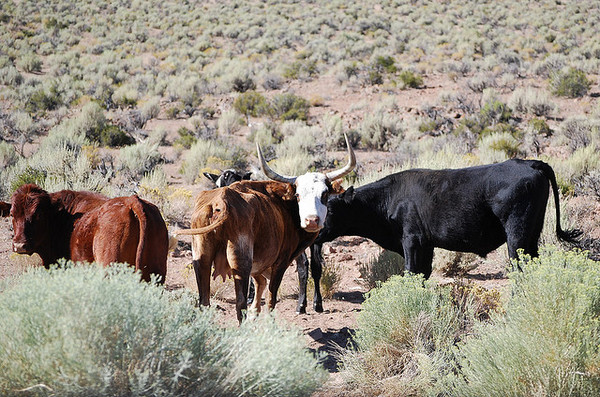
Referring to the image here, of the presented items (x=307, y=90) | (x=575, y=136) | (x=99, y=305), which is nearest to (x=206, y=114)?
(x=307, y=90)

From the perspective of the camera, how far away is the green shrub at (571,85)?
23078mm

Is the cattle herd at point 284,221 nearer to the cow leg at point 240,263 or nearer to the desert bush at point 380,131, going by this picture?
the cow leg at point 240,263

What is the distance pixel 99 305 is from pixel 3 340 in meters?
0.53

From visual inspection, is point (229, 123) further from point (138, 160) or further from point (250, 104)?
point (138, 160)

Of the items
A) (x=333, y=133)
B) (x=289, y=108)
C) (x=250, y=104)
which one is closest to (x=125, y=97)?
(x=250, y=104)

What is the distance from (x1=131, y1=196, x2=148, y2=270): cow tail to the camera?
4.62 metres

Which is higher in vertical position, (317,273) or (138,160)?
(317,273)

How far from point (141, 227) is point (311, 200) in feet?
5.64

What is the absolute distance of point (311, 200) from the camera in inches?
223

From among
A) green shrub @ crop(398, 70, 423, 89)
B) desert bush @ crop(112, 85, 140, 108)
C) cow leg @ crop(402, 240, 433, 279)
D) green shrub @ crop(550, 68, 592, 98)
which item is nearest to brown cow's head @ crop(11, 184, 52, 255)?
cow leg @ crop(402, 240, 433, 279)

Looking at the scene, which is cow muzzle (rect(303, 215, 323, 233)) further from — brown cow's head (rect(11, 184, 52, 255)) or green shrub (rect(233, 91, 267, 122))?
green shrub (rect(233, 91, 267, 122))

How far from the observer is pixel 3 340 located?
301 cm

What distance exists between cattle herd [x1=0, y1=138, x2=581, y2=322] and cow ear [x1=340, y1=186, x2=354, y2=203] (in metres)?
0.11

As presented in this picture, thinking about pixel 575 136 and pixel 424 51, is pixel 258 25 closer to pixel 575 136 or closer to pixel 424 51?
pixel 424 51
